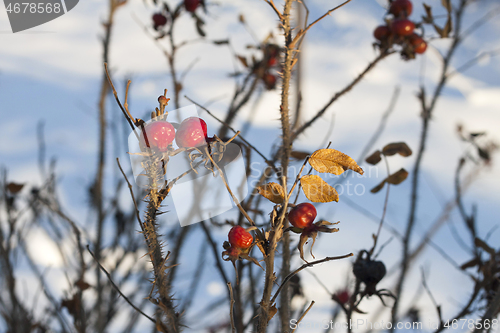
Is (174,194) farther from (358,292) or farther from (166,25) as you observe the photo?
(166,25)

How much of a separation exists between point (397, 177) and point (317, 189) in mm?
411

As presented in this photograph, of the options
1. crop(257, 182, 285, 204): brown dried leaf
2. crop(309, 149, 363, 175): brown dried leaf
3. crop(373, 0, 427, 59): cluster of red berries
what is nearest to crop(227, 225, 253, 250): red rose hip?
crop(257, 182, 285, 204): brown dried leaf

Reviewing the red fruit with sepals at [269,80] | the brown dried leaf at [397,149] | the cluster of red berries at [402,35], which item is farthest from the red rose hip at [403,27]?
the red fruit with sepals at [269,80]

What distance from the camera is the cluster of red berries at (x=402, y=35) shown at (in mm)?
1103

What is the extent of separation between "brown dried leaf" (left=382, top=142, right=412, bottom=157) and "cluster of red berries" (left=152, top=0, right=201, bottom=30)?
3.27 ft

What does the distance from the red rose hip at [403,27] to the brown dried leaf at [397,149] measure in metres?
0.43

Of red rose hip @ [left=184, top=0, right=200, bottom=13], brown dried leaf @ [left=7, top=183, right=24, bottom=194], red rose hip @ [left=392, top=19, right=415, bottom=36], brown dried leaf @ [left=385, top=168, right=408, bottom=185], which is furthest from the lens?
brown dried leaf @ [left=7, top=183, right=24, bottom=194]

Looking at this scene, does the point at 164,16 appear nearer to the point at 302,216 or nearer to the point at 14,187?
the point at 14,187

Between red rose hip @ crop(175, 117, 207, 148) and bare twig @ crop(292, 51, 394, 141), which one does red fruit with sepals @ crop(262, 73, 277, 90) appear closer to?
bare twig @ crop(292, 51, 394, 141)

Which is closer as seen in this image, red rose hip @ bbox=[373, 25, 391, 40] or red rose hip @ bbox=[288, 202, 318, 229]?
red rose hip @ bbox=[288, 202, 318, 229]

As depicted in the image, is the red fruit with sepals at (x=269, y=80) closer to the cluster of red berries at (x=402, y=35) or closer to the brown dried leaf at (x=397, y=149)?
the cluster of red berries at (x=402, y=35)

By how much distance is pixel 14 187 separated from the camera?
155 cm

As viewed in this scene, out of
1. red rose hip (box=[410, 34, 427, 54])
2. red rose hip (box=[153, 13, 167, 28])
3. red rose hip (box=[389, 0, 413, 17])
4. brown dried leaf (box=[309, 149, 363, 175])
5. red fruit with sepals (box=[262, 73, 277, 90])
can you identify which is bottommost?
brown dried leaf (box=[309, 149, 363, 175])

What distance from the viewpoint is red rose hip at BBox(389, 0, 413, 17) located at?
116 cm
